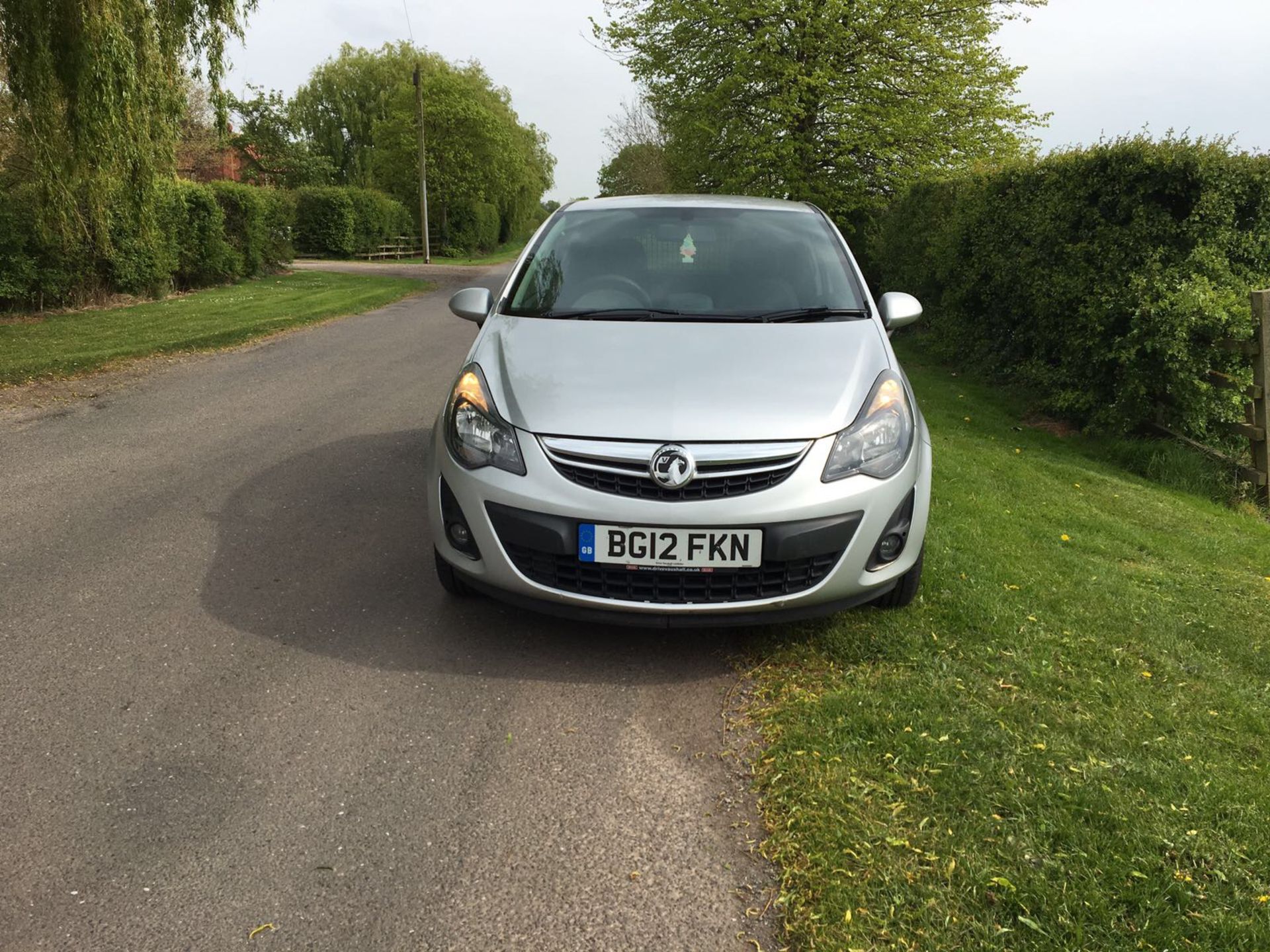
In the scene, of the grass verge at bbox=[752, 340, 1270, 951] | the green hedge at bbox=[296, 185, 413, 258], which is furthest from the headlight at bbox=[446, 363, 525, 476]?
the green hedge at bbox=[296, 185, 413, 258]

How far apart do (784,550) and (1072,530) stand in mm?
3025

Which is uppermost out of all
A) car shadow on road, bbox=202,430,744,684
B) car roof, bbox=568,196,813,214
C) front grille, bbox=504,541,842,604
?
car roof, bbox=568,196,813,214

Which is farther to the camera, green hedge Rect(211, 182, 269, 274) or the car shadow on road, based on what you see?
green hedge Rect(211, 182, 269, 274)

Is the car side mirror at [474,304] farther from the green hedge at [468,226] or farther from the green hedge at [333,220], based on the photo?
the green hedge at [468,226]

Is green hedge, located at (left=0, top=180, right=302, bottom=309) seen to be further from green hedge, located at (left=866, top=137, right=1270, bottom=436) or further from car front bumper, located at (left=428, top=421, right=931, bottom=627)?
green hedge, located at (left=866, top=137, right=1270, bottom=436)

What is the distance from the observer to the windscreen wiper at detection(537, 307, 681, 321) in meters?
4.04

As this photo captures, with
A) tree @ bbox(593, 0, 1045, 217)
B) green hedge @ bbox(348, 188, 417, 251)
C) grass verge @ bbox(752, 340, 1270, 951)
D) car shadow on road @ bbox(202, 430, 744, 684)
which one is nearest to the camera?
grass verge @ bbox(752, 340, 1270, 951)

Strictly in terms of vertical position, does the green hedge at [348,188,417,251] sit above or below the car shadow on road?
above

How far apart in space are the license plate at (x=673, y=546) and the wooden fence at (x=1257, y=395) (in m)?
5.74

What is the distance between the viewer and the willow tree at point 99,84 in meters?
8.90

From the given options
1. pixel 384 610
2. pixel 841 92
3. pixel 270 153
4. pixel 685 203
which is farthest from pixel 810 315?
pixel 270 153

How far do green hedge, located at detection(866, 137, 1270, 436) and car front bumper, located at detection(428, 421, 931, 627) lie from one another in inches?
202

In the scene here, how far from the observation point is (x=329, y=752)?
2863 millimetres

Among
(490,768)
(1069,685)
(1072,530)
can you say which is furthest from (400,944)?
(1072,530)
